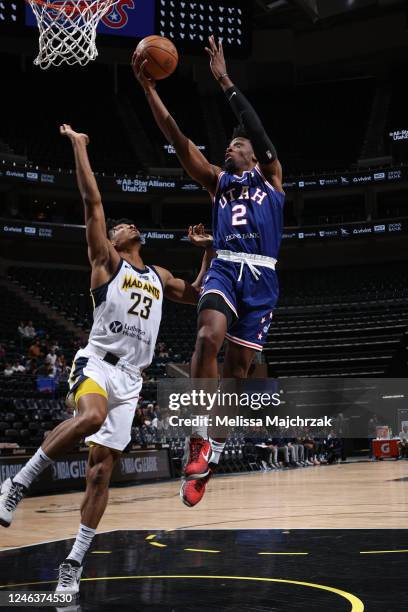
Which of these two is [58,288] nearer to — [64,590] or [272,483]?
[272,483]

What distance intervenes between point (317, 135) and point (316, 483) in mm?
21541

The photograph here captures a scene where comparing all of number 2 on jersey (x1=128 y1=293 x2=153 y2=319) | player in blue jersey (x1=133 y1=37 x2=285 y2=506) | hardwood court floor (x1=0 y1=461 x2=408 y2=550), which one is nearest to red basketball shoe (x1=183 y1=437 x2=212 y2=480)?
player in blue jersey (x1=133 y1=37 x2=285 y2=506)

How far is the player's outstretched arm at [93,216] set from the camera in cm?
511

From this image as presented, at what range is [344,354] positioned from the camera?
29.8 metres

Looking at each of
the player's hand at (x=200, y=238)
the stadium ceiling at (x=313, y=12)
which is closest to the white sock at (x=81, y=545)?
the player's hand at (x=200, y=238)

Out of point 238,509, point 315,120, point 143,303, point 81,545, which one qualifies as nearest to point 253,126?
point 143,303

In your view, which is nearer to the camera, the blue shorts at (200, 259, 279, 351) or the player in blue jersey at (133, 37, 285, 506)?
the player in blue jersey at (133, 37, 285, 506)

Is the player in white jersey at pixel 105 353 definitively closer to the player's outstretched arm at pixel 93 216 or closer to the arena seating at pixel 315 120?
the player's outstretched arm at pixel 93 216

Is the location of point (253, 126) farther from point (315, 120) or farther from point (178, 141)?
point (315, 120)

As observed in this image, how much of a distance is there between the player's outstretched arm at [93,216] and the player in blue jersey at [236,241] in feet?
1.96

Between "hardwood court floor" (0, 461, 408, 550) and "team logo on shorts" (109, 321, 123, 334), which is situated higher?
"team logo on shorts" (109, 321, 123, 334)

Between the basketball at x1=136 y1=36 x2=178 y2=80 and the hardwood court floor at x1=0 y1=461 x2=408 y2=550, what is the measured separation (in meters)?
5.30

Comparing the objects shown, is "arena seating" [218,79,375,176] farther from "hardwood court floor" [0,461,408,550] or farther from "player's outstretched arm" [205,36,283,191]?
"player's outstretched arm" [205,36,283,191]

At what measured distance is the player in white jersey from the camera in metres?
5.18
